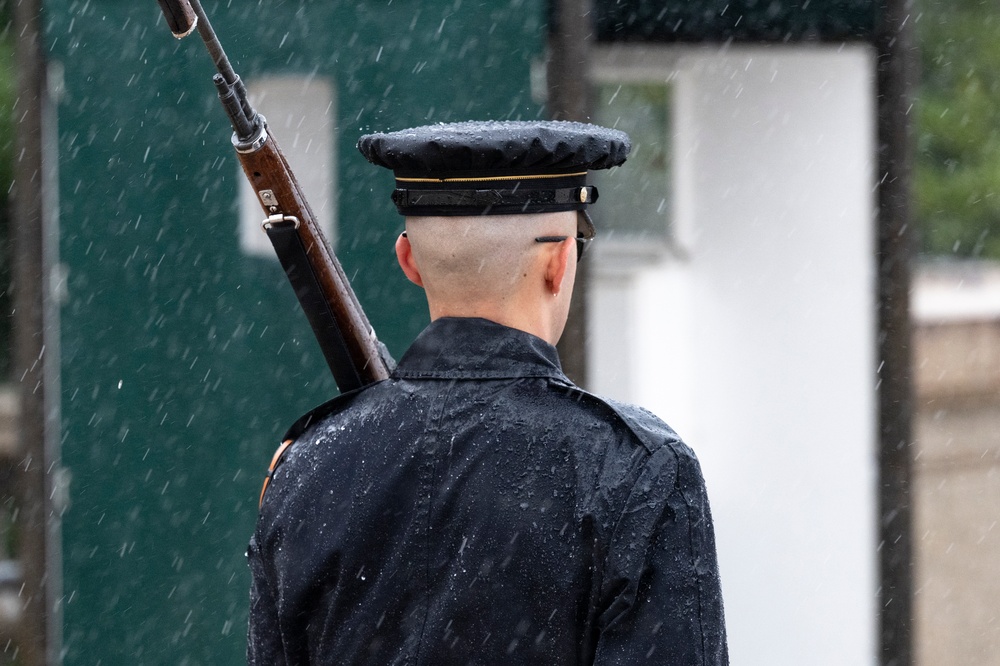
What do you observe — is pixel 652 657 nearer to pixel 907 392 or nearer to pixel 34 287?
pixel 34 287

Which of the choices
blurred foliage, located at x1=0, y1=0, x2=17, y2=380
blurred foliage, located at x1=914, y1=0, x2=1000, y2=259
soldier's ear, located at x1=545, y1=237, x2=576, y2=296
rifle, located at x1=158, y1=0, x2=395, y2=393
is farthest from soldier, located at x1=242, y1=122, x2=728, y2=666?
blurred foliage, located at x1=914, y1=0, x2=1000, y2=259

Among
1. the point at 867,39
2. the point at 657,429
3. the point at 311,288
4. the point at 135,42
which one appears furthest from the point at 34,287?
the point at 867,39

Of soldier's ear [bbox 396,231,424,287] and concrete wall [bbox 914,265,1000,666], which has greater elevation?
soldier's ear [bbox 396,231,424,287]

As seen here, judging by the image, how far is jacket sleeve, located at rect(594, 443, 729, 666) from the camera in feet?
4.12

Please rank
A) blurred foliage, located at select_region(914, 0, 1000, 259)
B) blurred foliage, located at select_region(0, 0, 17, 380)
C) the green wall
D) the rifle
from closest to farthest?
the rifle → the green wall → blurred foliage, located at select_region(0, 0, 17, 380) → blurred foliage, located at select_region(914, 0, 1000, 259)

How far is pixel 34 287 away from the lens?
3.09 metres

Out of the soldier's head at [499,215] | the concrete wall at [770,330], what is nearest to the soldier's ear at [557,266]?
the soldier's head at [499,215]

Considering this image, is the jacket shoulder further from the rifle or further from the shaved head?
the rifle

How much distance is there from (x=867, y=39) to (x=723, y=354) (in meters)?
1.11

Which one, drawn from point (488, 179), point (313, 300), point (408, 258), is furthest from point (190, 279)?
point (488, 179)

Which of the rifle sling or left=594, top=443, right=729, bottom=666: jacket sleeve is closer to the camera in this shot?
left=594, top=443, right=729, bottom=666: jacket sleeve

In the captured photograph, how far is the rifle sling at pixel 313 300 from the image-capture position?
70.0 inches

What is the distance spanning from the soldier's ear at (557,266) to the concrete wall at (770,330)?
284 cm

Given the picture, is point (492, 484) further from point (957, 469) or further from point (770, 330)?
point (957, 469)
